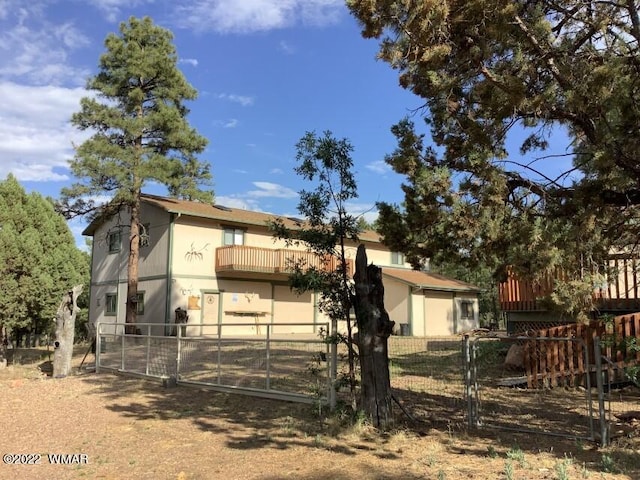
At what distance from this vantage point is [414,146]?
307 inches

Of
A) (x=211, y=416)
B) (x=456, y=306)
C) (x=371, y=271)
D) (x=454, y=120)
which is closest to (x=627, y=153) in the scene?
(x=454, y=120)

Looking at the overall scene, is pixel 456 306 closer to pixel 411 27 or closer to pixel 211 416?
pixel 211 416

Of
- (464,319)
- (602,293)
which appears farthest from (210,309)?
(602,293)

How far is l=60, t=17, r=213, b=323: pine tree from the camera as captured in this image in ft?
73.8

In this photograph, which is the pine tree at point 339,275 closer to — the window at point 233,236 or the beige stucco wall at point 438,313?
the window at point 233,236

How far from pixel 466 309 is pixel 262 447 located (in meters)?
27.6

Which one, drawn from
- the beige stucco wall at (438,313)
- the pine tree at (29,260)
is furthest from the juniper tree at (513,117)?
the beige stucco wall at (438,313)

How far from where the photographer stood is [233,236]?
26812 mm

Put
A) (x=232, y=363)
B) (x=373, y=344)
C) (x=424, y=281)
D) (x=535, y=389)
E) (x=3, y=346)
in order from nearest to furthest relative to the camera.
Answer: (x=373, y=344)
(x=535, y=389)
(x=232, y=363)
(x=3, y=346)
(x=424, y=281)

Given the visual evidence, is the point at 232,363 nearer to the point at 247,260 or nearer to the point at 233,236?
the point at 247,260

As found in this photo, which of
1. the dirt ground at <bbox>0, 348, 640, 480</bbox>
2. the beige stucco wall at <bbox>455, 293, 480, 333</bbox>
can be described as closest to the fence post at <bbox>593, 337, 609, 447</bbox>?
the dirt ground at <bbox>0, 348, 640, 480</bbox>

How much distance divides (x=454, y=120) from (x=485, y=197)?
1.48 metres

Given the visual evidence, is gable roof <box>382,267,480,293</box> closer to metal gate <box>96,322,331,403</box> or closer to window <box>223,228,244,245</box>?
window <box>223,228,244,245</box>

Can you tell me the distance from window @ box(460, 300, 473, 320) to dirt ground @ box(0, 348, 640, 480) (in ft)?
80.5
